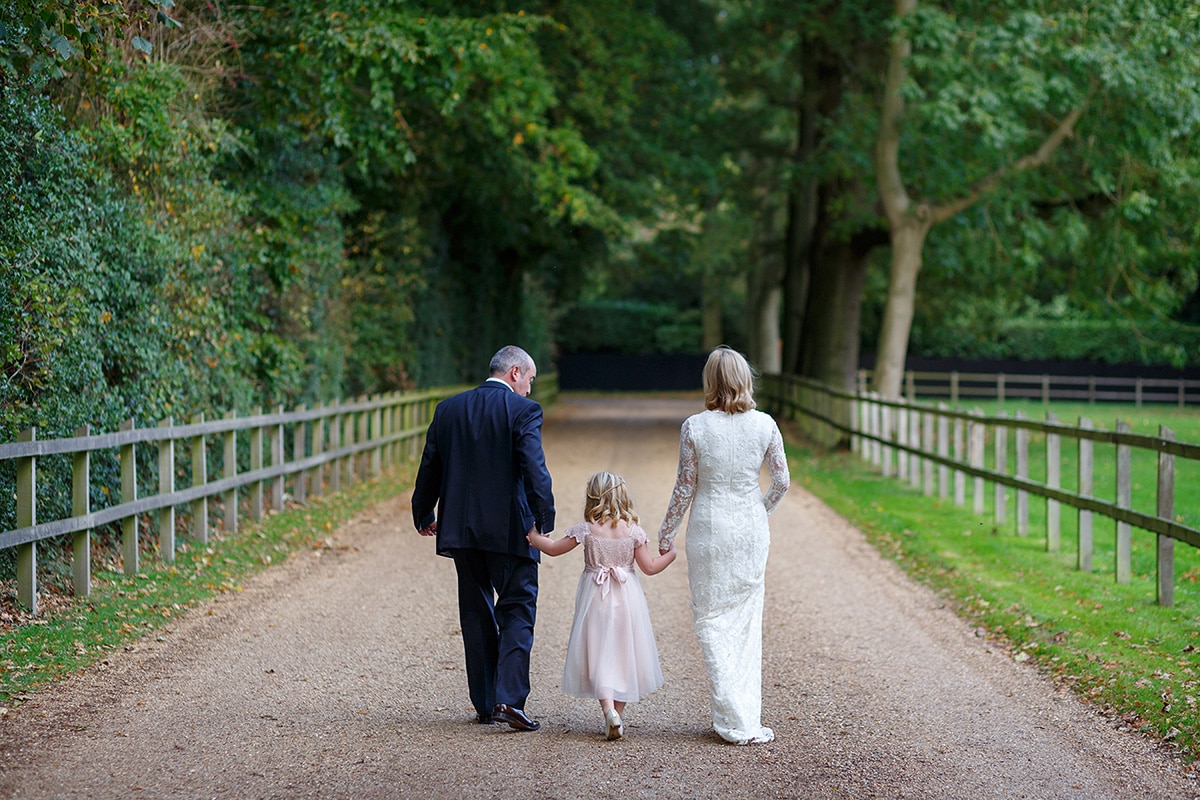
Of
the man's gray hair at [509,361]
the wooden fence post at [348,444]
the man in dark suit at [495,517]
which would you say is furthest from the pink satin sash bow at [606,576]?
the wooden fence post at [348,444]

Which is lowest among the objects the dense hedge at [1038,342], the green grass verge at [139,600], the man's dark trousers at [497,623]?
the green grass verge at [139,600]

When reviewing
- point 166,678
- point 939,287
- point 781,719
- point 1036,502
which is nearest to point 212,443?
point 166,678

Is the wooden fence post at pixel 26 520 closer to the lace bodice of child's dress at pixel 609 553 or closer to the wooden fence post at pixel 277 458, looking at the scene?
the lace bodice of child's dress at pixel 609 553

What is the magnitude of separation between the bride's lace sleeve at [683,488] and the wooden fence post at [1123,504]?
4510 millimetres

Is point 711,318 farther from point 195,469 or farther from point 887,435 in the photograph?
point 195,469

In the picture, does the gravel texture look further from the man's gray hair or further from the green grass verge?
the man's gray hair

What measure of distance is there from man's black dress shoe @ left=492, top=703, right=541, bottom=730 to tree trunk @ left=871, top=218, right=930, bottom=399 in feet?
50.9

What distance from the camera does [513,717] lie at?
566cm

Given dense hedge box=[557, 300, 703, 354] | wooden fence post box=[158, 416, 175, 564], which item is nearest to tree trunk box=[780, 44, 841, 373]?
wooden fence post box=[158, 416, 175, 564]

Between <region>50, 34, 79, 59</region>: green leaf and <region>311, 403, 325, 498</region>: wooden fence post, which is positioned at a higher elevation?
<region>50, 34, 79, 59</region>: green leaf

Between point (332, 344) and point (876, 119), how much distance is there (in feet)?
33.9

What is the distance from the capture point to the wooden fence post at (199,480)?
10.3m

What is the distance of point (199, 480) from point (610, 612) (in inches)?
→ 233

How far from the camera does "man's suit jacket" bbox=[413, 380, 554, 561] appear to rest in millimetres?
5742
